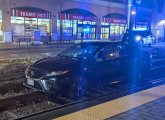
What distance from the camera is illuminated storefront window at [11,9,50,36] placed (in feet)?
120

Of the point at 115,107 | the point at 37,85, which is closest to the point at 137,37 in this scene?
the point at 37,85

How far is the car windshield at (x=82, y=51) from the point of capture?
9016mm

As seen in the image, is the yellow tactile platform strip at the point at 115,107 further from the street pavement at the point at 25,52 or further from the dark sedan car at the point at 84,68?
the street pavement at the point at 25,52

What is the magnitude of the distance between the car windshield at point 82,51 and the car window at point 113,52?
0.25m

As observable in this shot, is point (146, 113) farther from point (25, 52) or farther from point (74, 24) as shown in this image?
point (74, 24)

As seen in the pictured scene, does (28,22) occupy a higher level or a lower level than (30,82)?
higher

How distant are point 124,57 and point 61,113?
147 inches

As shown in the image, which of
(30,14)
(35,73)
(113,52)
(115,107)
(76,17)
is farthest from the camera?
(76,17)

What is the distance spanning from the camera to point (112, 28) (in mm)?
50844

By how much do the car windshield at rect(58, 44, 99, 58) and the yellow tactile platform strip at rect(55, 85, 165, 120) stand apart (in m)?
1.97

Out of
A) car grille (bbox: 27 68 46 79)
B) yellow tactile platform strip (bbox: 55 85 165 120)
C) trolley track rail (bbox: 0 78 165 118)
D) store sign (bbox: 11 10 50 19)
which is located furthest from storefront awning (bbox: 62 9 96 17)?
yellow tactile platform strip (bbox: 55 85 165 120)

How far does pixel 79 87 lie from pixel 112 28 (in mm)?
43161

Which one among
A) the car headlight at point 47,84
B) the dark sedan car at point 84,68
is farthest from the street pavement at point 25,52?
the car headlight at point 47,84

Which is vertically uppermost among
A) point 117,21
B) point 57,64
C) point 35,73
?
point 117,21
